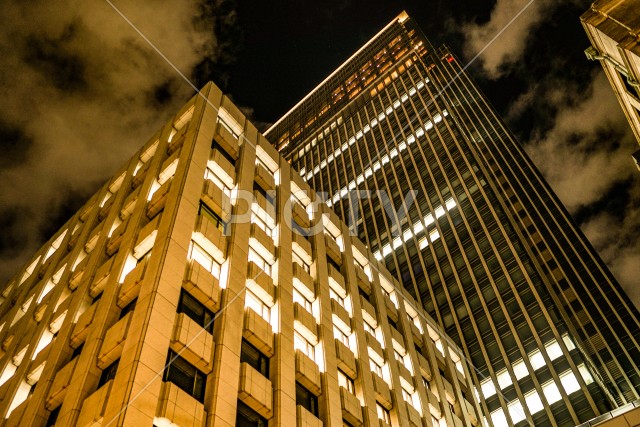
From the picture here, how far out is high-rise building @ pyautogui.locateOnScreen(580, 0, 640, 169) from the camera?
1891 centimetres

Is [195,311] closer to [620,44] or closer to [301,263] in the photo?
[301,263]

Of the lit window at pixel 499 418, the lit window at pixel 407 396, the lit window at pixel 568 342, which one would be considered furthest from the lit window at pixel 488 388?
the lit window at pixel 407 396

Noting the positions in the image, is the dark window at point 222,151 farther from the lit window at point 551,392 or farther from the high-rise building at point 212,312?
the lit window at point 551,392

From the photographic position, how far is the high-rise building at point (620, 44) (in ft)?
62.0

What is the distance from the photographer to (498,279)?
68.5m

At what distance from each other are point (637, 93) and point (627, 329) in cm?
4676

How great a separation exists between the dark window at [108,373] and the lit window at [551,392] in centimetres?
4596

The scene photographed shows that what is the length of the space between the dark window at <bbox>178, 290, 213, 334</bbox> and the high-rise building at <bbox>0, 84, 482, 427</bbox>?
0.07 meters

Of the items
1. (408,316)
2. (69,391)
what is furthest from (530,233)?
(69,391)

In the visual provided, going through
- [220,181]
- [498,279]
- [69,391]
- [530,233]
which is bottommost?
[69,391]

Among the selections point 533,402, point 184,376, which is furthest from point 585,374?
point 184,376

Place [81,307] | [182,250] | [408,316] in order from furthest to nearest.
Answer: [408,316] → [81,307] → [182,250]

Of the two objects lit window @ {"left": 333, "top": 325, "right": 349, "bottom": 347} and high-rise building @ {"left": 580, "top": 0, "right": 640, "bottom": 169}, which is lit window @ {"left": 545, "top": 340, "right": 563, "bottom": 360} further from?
high-rise building @ {"left": 580, "top": 0, "right": 640, "bottom": 169}

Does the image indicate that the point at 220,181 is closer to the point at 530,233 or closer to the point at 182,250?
the point at 182,250
